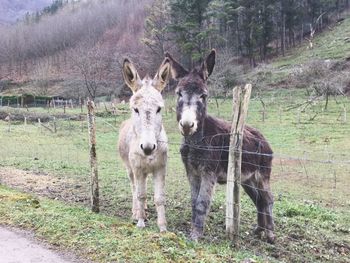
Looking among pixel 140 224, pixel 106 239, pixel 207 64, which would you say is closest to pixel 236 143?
pixel 207 64

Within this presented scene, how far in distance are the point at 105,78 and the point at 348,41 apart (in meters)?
41.1

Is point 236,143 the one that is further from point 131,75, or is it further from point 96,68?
point 96,68

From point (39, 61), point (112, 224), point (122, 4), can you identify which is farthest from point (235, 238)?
point (122, 4)

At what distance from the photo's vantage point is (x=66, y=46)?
110000mm

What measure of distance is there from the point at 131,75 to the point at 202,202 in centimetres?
238

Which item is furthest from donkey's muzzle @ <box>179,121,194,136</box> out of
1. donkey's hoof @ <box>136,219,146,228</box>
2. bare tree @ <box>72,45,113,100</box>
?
bare tree @ <box>72,45,113,100</box>

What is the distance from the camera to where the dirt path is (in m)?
5.59

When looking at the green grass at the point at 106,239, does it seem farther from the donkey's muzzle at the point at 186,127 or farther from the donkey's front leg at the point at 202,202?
the donkey's muzzle at the point at 186,127

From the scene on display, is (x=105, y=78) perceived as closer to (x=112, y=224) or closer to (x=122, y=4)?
(x=122, y=4)

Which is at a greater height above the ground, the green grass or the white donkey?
the white donkey

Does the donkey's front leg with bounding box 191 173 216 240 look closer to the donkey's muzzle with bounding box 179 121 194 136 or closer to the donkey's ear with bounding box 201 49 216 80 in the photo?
the donkey's muzzle with bounding box 179 121 194 136

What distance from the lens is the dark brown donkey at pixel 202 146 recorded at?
6.44 metres

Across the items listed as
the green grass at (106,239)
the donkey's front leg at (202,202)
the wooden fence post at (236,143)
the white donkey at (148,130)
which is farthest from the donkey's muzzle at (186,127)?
the green grass at (106,239)

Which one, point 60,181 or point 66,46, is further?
point 66,46
